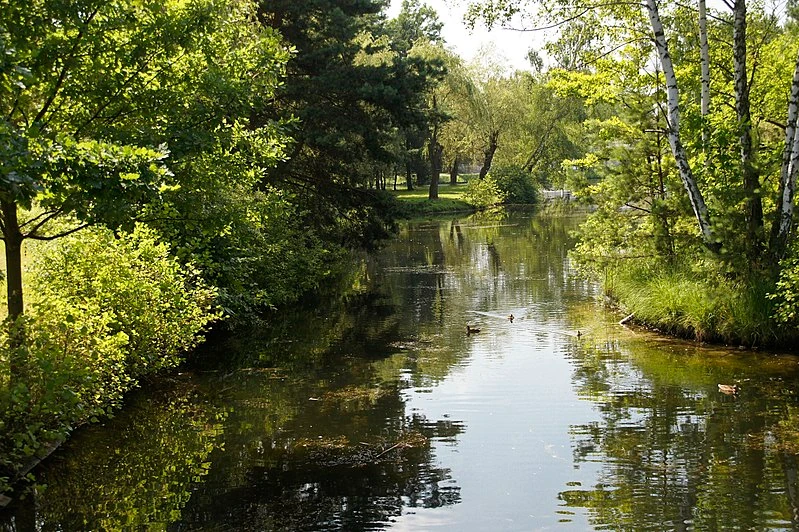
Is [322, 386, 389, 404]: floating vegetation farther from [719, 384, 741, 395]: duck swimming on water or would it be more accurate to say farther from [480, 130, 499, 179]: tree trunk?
[480, 130, 499, 179]: tree trunk

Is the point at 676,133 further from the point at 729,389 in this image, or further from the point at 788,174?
the point at 729,389

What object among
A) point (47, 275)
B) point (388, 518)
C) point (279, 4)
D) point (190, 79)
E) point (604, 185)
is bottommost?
point (388, 518)

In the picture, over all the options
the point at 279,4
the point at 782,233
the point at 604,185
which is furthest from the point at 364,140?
the point at 782,233

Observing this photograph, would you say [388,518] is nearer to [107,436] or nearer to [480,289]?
[107,436]

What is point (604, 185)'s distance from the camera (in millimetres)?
19578

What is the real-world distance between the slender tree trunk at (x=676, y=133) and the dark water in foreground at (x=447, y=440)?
2.42 m

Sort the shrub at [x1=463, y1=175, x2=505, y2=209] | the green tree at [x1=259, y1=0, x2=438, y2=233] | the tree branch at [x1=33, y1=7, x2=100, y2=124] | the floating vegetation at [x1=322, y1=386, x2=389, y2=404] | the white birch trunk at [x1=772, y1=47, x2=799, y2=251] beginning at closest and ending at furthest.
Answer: the tree branch at [x1=33, y1=7, x2=100, y2=124]
the floating vegetation at [x1=322, y1=386, x2=389, y2=404]
the white birch trunk at [x1=772, y1=47, x2=799, y2=251]
the green tree at [x1=259, y1=0, x2=438, y2=233]
the shrub at [x1=463, y1=175, x2=505, y2=209]

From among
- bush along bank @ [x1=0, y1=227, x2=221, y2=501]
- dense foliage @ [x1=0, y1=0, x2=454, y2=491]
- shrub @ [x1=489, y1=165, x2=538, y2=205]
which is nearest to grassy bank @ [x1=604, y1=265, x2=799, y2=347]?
dense foliage @ [x1=0, y1=0, x2=454, y2=491]

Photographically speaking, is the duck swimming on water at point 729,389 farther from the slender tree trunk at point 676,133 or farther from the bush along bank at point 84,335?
the bush along bank at point 84,335

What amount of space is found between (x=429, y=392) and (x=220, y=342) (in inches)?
261

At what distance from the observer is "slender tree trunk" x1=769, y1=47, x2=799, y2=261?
14.5 metres

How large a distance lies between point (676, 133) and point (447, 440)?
26.6ft

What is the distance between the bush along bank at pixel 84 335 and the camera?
8.96 m

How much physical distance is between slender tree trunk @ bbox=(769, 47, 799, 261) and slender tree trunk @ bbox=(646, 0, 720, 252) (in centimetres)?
109
